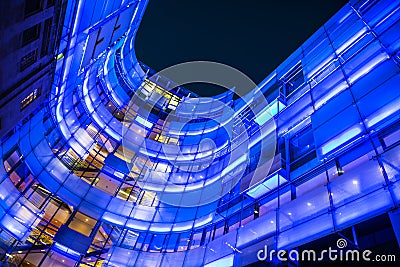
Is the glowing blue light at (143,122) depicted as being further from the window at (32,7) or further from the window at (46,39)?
the window at (32,7)

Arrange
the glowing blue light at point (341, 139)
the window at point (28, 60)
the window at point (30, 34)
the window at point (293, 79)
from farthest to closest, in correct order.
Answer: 1. the window at point (293, 79)
2. the glowing blue light at point (341, 139)
3. the window at point (28, 60)
4. the window at point (30, 34)

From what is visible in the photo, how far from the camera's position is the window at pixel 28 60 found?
32.7ft

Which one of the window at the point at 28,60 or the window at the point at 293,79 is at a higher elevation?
the window at the point at 293,79

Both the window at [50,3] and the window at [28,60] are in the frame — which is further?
the window at [28,60]

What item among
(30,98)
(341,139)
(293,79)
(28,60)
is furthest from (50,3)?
(293,79)

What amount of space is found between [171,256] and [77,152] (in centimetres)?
914

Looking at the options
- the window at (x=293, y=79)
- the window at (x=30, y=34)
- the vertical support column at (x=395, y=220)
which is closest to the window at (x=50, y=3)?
the window at (x=30, y=34)

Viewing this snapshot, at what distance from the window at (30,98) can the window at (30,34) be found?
271 centimetres

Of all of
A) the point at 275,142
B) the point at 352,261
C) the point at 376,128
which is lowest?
the point at 352,261

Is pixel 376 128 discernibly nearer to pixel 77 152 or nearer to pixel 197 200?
pixel 197 200

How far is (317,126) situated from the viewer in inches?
470

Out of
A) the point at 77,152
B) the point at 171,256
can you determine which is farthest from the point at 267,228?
the point at 77,152

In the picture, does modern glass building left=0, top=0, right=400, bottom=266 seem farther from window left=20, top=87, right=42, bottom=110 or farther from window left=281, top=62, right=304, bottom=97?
window left=20, top=87, right=42, bottom=110

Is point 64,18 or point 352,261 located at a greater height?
point 64,18
